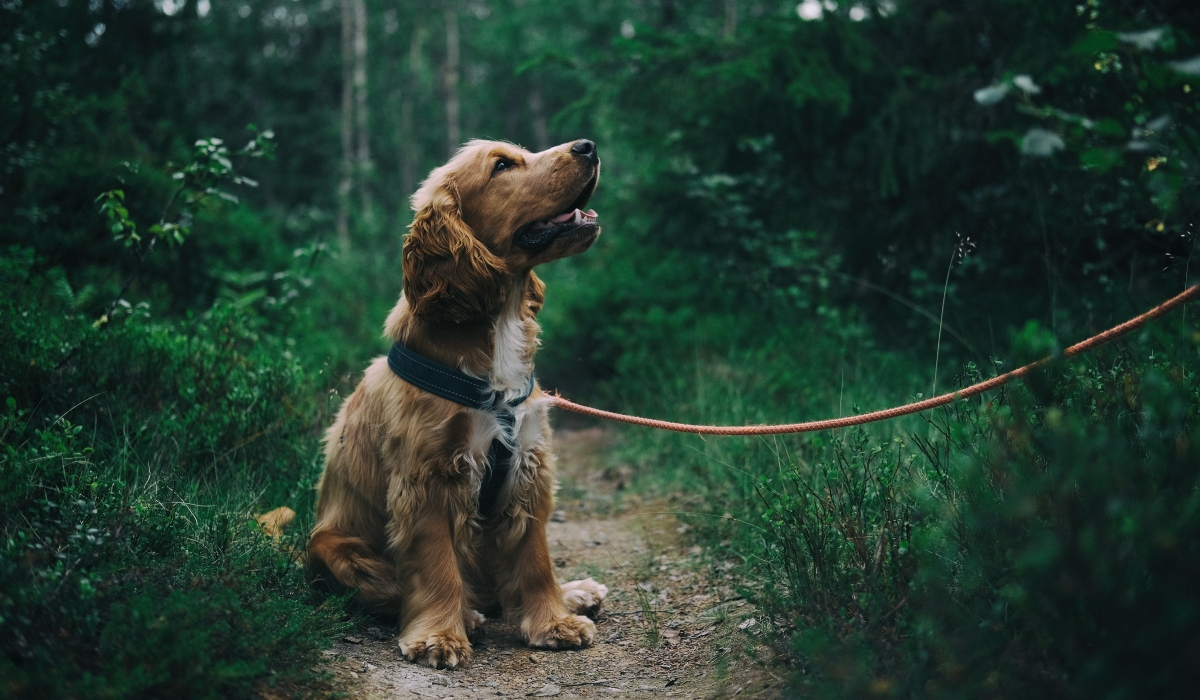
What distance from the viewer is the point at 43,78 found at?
620 centimetres

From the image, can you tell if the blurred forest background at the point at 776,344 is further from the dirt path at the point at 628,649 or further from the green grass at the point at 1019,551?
the dirt path at the point at 628,649

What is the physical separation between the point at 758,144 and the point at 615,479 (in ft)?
9.21

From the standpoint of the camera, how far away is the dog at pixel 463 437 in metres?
3.06

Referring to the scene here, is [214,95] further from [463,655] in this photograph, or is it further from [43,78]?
[463,655]

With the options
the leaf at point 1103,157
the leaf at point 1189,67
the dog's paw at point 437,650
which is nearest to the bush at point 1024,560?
the leaf at point 1103,157

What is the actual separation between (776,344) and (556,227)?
3260 mm

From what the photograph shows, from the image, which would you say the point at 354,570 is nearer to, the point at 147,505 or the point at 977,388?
the point at 147,505

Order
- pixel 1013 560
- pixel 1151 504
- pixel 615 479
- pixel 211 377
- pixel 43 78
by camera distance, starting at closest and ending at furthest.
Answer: pixel 1151 504 < pixel 1013 560 < pixel 211 377 < pixel 615 479 < pixel 43 78

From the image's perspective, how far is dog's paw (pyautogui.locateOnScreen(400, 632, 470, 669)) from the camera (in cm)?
293

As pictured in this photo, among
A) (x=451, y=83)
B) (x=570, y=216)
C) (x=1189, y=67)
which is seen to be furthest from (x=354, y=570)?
(x=451, y=83)

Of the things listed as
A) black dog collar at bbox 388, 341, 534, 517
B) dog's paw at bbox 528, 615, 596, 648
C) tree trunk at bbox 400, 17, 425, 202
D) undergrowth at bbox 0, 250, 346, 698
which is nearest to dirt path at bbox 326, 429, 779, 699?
dog's paw at bbox 528, 615, 596, 648

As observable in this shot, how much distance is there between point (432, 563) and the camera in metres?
3.06

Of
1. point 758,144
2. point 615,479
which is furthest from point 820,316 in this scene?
point 615,479

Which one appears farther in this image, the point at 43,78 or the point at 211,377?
the point at 43,78
